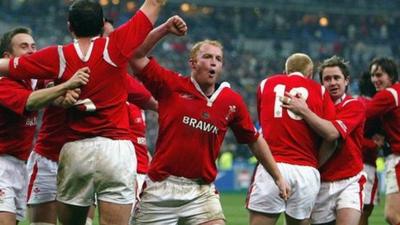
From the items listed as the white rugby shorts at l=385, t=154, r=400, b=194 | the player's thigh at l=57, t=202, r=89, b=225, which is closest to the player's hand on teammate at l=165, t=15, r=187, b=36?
the player's thigh at l=57, t=202, r=89, b=225

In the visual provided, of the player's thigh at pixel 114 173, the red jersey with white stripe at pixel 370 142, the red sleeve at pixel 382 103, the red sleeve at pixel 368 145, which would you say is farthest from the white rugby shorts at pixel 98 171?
the red sleeve at pixel 368 145

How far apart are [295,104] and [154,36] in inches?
68.4

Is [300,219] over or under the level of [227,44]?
under

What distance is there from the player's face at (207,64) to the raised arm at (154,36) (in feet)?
1.15

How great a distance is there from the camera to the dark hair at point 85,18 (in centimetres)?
768

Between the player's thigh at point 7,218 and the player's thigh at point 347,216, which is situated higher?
the player's thigh at point 347,216

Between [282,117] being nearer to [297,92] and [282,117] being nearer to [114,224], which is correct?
[297,92]

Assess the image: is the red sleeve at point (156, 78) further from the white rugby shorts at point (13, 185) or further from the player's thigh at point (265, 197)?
the player's thigh at point (265, 197)

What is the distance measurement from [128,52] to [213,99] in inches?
38.0

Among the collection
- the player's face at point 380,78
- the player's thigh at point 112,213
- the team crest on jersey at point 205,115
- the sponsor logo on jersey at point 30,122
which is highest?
the player's face at point 380,78

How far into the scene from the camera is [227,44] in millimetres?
42250

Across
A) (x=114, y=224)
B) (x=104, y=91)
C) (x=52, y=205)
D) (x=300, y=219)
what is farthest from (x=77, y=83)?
(x=300, y=219)

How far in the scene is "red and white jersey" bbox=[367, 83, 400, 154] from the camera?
10758 millimetres

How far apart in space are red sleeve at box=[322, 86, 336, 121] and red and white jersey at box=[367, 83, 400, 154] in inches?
51.9
